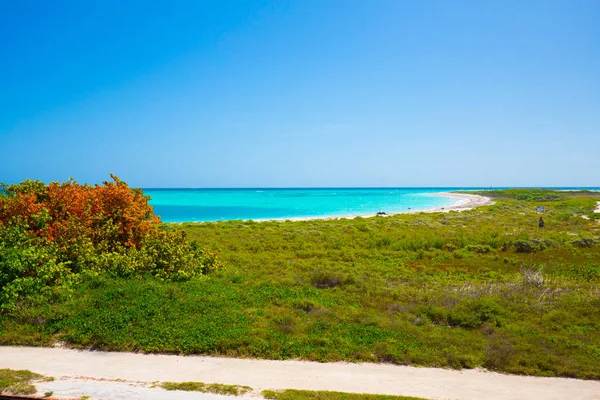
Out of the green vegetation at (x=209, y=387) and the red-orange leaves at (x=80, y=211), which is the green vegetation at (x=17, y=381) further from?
the red-orange leaves at (x=80, y=211)

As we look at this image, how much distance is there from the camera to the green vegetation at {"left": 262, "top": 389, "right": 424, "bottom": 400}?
7.97 meters

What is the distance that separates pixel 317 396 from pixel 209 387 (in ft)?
7.93

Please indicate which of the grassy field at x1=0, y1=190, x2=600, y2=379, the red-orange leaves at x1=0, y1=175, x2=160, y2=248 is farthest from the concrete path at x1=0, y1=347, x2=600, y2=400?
the red-orange leaves at x1=0, y1=175, x2=160, y2=248

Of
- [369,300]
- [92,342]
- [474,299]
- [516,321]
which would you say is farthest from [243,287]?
[516,321]

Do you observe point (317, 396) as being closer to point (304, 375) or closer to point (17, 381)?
point (304, 375)

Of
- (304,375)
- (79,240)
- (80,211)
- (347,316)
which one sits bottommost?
(304,375)

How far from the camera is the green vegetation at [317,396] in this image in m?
7.97

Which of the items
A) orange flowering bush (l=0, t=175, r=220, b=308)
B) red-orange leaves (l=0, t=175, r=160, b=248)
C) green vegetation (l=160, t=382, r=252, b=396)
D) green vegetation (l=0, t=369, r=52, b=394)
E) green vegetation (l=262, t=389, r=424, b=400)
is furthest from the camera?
red-orange leaves (l=0, t=175, r=160, b=248)

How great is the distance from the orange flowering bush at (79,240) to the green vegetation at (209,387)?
7.18 m

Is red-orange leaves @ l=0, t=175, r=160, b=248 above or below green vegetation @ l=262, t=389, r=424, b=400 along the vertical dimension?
above

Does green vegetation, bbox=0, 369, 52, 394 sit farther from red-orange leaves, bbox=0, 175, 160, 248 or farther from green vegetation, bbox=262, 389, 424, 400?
red-orange leaves, bbox=0, 175, 160, 248

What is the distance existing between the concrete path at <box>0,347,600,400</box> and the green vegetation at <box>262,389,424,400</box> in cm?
29

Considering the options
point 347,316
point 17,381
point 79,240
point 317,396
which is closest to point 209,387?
point 317,396

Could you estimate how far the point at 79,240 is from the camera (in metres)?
15.7
